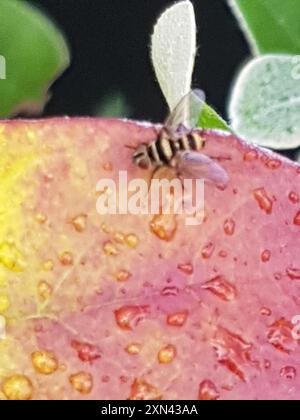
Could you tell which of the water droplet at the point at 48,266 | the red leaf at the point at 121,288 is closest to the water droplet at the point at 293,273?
the red leaf at the point at 121,288

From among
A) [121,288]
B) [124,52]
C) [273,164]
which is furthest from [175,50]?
[121,288]

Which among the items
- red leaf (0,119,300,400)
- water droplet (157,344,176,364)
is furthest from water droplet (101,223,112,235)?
water droplet (157,344,176,364)

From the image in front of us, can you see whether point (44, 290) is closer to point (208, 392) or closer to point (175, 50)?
point (208, 392)

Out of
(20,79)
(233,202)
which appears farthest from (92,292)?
Result: (20,79)

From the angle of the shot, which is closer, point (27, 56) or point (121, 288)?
point (121, 288)

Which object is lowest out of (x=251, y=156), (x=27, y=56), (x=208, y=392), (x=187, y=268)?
(x=208, y=392)

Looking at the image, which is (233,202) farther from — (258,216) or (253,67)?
(253,67)

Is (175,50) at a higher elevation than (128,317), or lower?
higher
